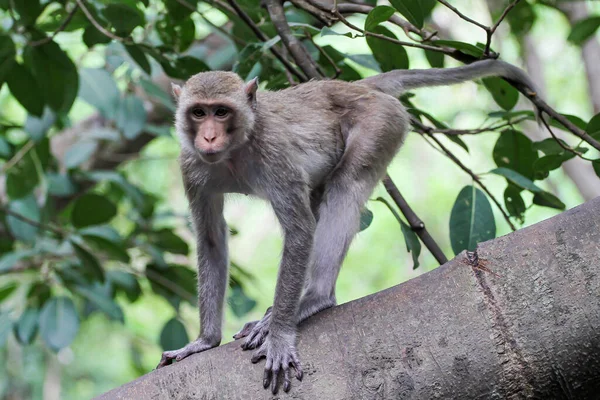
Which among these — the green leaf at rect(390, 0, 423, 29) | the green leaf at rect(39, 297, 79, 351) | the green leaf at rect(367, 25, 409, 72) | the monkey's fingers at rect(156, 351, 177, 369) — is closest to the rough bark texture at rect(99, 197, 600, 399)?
the monkey's fingers at rect(156, 351, 177, 369)

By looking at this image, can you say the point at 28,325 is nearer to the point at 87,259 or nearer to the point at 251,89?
the point at 87,259

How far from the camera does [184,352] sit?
394cm

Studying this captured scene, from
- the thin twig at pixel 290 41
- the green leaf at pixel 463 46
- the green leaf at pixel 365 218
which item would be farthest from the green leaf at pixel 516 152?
the thin twig at pixel 290 41

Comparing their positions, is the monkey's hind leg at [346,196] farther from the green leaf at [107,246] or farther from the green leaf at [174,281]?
the green leaf at [174,281]

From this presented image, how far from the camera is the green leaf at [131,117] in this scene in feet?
21.1

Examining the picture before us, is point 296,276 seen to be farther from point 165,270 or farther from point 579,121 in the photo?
point 165,270

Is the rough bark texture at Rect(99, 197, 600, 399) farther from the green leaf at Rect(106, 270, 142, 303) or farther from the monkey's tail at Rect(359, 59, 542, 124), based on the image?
the green leaf at Rect(106, 270, 142, 303)

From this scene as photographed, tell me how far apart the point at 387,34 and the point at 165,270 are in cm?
351

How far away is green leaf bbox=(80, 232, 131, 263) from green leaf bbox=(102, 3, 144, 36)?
2.08m

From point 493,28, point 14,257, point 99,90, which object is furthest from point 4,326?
point 493,28

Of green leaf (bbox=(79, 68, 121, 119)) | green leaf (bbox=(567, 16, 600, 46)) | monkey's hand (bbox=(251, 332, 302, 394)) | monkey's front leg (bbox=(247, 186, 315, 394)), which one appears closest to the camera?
monkey's hand (bbox=(251, 332, 302, 394))

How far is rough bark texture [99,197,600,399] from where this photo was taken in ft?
8.93

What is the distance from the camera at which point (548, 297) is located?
9.07 ft

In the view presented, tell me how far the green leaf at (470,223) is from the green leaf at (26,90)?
2804 millimetres
